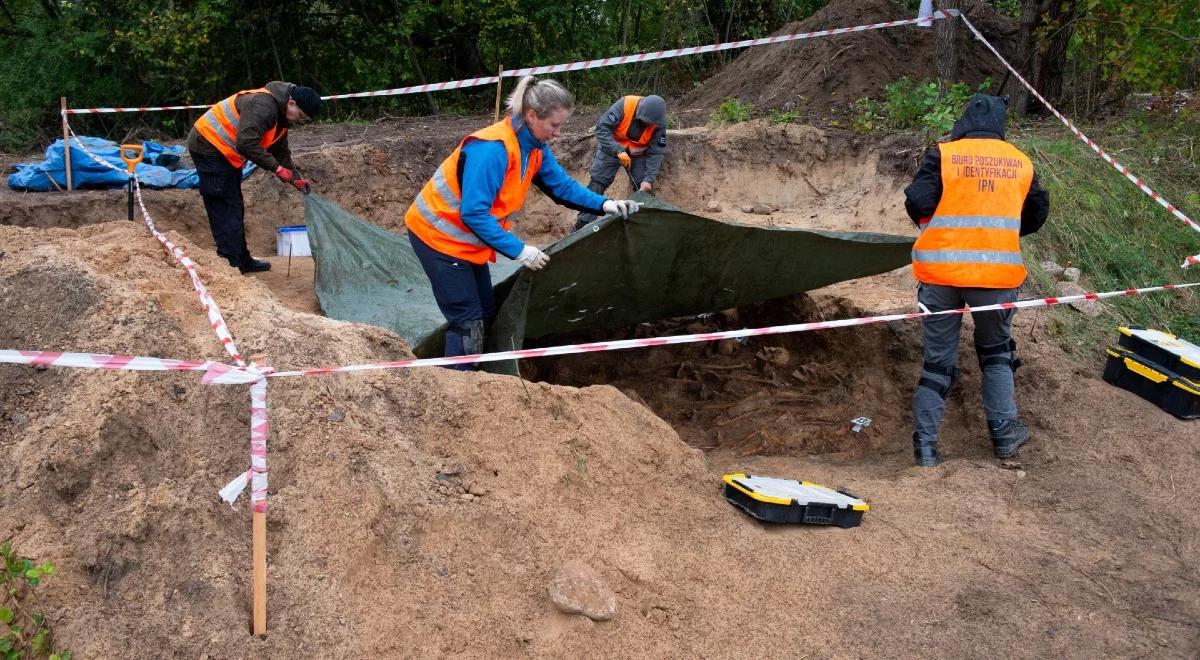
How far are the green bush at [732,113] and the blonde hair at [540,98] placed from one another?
5.55 metres

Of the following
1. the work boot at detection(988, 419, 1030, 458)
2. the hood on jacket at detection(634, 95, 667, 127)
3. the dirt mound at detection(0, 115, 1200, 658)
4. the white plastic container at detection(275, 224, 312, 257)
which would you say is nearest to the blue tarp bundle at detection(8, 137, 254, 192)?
the white plastic container at detection(275, 224, 312, 257)

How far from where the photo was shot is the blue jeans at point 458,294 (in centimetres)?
404

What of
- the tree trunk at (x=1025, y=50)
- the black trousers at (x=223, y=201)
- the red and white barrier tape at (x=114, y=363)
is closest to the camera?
the red and white barrier tape at (x=114, y=363)

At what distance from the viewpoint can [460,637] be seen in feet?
8.73

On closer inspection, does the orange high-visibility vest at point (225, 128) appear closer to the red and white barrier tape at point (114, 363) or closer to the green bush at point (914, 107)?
the red and white barrier tape at point (114, 363)

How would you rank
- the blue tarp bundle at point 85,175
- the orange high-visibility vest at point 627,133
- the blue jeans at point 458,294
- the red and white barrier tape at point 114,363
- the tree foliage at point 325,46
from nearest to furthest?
the red and white barrier tape at point 114,363, the blue jeans at point 458,294, the orange high-visibility vest at point 627,133, the blue tarp bundle at point 85,175, the tree foliage at point 325,46

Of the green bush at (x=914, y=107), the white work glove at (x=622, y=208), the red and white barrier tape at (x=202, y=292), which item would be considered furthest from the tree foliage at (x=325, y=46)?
the white work glove at (x=622, y=208)

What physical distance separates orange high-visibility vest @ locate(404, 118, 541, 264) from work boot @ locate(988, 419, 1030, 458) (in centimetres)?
265

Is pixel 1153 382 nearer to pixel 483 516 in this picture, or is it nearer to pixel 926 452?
pixel 926 452

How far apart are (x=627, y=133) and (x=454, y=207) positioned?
3220 mm

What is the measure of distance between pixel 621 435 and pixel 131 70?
1230 centimetres

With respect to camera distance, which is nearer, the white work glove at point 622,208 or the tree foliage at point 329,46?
the white work glove at point 622,208

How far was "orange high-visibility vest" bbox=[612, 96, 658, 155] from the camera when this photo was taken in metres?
6.74

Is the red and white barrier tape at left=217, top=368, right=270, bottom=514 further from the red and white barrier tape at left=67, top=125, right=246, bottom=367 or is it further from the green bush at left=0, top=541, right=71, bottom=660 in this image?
the green bush at left=0, top=541, right=71, bottom=660
